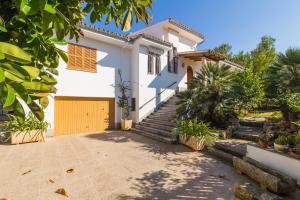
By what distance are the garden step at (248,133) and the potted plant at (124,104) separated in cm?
673

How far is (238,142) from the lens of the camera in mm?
8594

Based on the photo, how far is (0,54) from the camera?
817mm

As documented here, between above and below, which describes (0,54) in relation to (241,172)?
above

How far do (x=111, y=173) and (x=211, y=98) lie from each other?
729 centimetres

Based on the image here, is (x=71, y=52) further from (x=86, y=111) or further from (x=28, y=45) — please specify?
(x=28, y=45)

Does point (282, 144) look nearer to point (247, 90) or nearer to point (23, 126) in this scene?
point (247, 90)

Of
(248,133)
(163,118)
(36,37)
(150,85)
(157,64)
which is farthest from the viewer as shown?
(157,64)

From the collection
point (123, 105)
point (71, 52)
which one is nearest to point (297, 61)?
point (123, 105)

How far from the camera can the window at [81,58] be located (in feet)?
38.1

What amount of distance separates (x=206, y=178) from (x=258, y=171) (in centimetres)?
138

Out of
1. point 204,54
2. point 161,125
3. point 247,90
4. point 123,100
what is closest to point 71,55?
point 123,100

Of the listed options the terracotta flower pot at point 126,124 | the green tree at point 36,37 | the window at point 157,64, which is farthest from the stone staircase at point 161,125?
the green tree at point 36,37

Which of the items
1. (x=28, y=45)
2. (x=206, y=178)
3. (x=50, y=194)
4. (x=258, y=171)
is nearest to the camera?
(x=28, y=45)

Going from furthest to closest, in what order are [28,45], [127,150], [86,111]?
[86,111] → [127,150] → [28,45]
